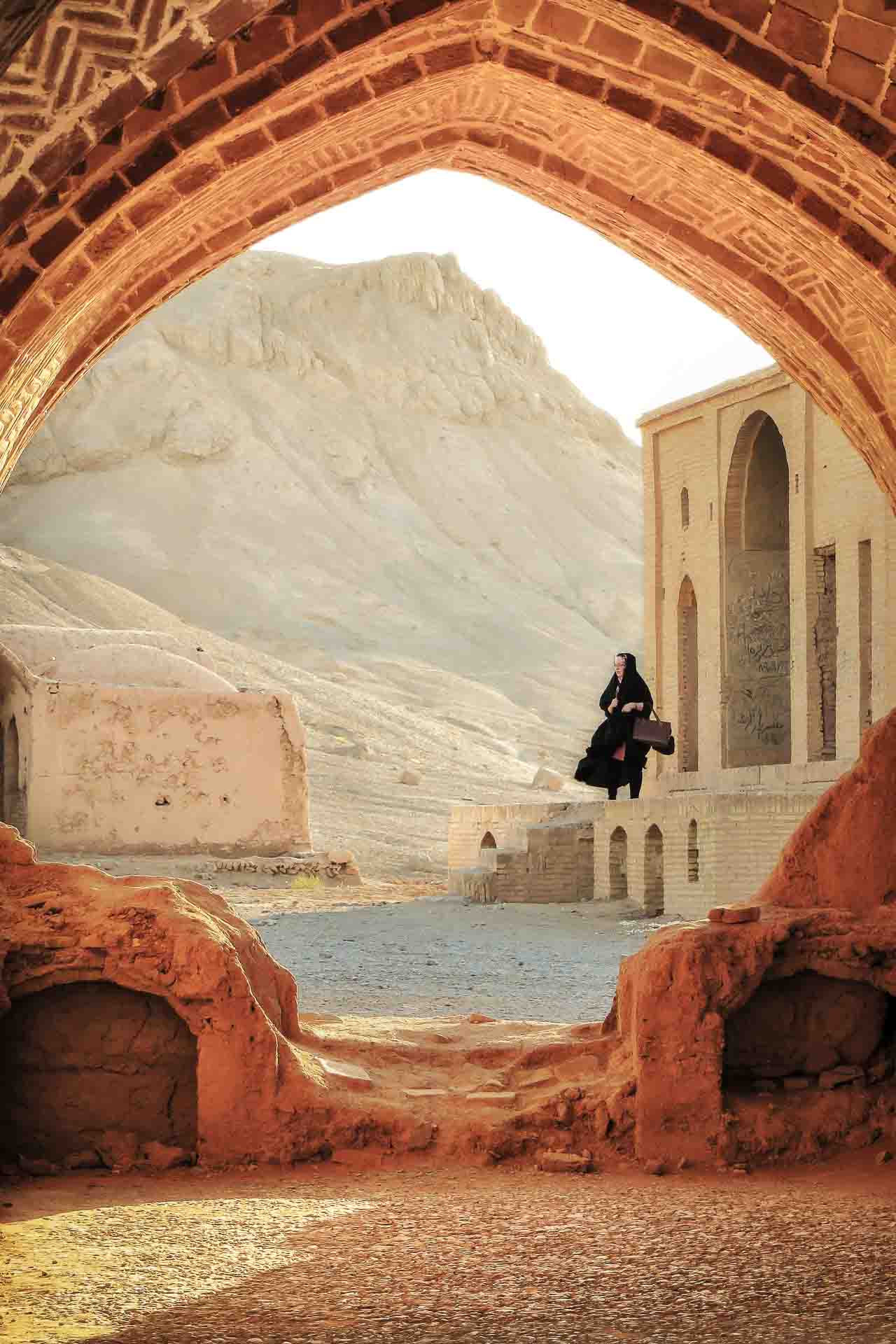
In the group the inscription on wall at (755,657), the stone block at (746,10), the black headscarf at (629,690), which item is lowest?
the black headscarf at (629,690)

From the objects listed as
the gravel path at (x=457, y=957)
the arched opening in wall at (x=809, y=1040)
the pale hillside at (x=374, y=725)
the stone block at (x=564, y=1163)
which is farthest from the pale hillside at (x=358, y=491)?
the stone block at (x=564, y=1163)

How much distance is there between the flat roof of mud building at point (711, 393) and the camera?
19.8 metres

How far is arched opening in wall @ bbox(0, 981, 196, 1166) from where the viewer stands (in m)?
6.01

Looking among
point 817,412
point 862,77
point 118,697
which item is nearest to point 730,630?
point 817,412

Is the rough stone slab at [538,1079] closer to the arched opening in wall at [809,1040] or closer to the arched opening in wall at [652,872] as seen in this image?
the arched opening in wall at [809,1040]

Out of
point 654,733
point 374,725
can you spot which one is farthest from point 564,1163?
point 374,725

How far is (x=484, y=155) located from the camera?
8523 mm

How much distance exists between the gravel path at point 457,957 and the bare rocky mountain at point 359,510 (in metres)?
19.0

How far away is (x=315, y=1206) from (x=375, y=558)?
→ 41.8m

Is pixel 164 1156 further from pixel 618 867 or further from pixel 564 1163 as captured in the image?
pixel 618 867

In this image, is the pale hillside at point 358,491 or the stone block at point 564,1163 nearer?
the stone block at point 564,1163

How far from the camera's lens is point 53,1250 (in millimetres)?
4660

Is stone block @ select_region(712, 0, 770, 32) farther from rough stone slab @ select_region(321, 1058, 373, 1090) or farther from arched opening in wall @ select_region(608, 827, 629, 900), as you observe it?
arched opening in wall @ select_region(608, 827, 629, 900)

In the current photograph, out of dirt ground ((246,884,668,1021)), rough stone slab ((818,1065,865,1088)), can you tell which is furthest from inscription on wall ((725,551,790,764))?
rough stone slab ((818,1065,865,1088))
